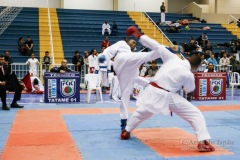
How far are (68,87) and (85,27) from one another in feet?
38.1

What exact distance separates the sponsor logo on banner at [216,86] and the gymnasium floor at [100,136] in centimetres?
284

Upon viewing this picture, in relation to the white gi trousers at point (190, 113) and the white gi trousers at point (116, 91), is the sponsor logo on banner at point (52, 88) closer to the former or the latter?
the white gi trousers at point (116, 91)

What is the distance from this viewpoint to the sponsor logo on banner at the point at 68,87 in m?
10.5

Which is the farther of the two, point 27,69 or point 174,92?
point 27,69

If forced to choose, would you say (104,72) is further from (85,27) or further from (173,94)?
(85,27)

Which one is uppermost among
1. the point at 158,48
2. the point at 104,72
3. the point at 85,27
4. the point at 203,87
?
the point at 85,27

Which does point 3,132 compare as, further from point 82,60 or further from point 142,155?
point 82,60

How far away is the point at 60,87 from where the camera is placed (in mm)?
10453

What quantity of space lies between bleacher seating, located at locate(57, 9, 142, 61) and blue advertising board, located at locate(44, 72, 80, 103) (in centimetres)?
712

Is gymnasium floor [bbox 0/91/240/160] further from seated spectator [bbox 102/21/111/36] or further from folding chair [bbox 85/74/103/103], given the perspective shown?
seated spectator [bbox 102/21/111/36]

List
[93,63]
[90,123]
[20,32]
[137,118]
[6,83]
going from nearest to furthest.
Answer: [137,118], [90,123], [6,83], [93,63], [20,32]

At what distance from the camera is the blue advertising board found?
34.0ft

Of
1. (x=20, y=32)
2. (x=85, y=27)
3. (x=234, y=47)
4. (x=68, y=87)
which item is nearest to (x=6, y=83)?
(x=68, y=87)

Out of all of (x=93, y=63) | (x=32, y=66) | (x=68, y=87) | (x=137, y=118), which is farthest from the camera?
(x=93, y=63)
